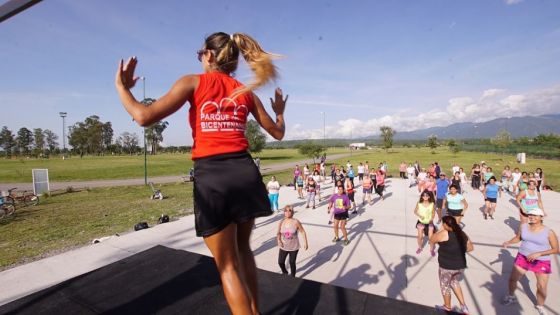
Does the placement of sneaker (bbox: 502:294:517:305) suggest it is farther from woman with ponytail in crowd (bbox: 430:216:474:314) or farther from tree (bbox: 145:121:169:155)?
tree (bbox: 145:121:169:155)

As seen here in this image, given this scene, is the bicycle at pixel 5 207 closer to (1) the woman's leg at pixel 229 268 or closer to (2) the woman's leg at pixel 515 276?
(1) the woman's leg at pixel 229 268

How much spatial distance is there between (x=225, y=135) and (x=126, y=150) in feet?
370

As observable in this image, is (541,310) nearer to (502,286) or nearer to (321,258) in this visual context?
(502,286)

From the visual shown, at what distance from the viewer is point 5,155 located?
85.6 m

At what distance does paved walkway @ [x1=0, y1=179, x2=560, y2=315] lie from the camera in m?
5.41

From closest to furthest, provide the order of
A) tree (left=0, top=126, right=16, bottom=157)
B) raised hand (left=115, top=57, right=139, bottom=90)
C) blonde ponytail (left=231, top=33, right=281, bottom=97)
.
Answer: raised hand (left=115, top=57, right=139, bottom=90), blonde ponytail (left=231, top=33, right=281, bottom=97), tree (left=0, top=126, right=16, bottom=157)

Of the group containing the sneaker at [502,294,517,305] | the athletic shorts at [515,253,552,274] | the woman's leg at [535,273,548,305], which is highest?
the athletic shorts at [515,253,552,274]

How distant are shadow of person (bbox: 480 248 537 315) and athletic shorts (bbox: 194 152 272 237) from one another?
5.58 meters

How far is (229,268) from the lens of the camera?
4.53 ft

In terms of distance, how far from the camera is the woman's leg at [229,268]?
1.36m

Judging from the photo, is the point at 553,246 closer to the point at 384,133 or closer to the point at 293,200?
the point at 293,200

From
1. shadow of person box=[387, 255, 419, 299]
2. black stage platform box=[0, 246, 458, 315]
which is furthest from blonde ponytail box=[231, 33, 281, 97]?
shadow of person box=[387, 255, 419, 299]

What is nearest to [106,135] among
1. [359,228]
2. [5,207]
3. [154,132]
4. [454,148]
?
[154,132]

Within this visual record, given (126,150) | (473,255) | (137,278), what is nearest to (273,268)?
(137,278)
